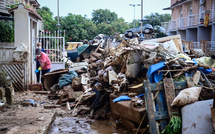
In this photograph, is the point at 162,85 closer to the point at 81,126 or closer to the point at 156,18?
the point at 81,126

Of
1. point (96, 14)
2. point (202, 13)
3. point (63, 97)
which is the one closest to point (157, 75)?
point (63, 97)

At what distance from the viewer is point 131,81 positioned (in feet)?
24.5

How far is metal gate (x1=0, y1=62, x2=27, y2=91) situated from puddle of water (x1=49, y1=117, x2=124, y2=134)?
4.09m

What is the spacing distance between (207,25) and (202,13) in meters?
2.69

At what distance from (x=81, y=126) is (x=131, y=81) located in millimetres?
1845

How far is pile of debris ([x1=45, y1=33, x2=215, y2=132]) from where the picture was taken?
577 centimetres

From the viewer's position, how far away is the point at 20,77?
1090 centimetres

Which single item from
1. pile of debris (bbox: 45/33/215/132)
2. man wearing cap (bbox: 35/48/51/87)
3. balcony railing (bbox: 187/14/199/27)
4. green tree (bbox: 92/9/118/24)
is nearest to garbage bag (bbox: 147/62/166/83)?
pile of debris (bbox: 45/33/215/132)

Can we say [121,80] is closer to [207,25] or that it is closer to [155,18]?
[207,25]

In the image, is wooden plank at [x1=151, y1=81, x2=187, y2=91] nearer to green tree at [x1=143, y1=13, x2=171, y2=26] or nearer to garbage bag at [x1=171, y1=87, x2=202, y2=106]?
garbage bag at [x1=171, y1=87, x2=202, y2=106]

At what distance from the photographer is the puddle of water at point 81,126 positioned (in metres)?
6.37

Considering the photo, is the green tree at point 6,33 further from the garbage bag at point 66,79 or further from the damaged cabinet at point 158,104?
the damaged cabinet at point 158,104

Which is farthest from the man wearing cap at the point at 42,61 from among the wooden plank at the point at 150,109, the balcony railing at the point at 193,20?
the balcony railing at the point at 193,20

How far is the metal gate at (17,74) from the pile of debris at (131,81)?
143 cm
